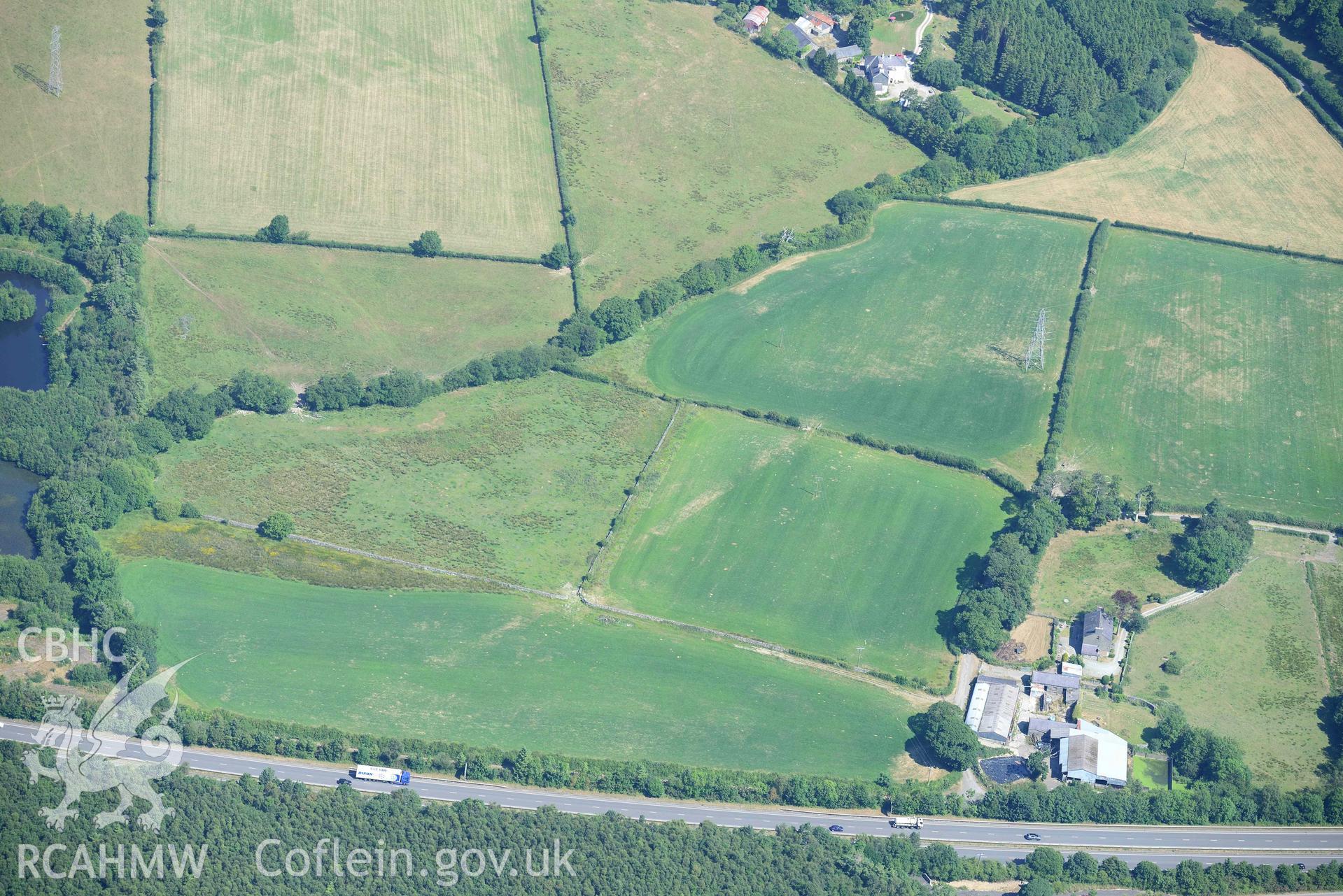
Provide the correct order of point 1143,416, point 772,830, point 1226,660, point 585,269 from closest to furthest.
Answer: point 772,830 < point 1226,660 < point 1143,416 < point 585,269

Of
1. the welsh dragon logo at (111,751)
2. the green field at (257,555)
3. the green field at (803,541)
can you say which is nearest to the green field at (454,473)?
the green field at (257,555)

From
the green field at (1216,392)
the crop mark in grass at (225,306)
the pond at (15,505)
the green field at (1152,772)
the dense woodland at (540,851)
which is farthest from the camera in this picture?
the crop mark in grass at (225,306)

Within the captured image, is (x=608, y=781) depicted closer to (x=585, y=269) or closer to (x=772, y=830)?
(x=772, y=830)

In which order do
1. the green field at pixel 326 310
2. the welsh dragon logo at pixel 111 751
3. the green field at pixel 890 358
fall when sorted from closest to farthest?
1. the welsh dragon logo at pixel 111 751
2. the green field at pixel 890 358
3. the green field at pixel 326 310

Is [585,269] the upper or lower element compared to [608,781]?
upper

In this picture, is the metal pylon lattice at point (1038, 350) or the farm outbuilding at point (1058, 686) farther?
the metal pylon lattice at point (1038, 350)

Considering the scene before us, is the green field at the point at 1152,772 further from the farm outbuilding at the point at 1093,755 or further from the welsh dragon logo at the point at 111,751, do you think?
the welsh dragon logo at the point at 111,751

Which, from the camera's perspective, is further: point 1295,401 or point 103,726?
point 1295,401

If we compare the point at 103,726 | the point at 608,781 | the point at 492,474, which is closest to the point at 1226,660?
the point at 608,781
